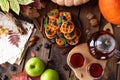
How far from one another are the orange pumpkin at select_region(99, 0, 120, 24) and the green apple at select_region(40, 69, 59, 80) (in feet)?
0.96

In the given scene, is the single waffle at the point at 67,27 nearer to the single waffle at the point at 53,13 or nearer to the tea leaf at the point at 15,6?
the single waffle at the point at 53,13

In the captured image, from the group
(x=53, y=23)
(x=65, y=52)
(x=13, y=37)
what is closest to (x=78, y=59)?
(x=65, y=52)

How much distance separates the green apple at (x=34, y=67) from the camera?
1.50 metres

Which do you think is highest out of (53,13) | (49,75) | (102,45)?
(53,13)

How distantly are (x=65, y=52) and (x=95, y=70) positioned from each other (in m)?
0.14

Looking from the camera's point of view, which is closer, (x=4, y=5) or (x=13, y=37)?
(x=4, y=5)

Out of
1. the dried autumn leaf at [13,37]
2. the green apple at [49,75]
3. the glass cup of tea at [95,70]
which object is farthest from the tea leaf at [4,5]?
the glass cup of tea at [95,70]

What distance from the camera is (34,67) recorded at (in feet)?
4.96

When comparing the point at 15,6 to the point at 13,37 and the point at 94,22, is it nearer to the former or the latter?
the point at 13,37

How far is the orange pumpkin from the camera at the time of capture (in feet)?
4.79

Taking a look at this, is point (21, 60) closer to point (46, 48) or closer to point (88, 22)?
point (46, 48)

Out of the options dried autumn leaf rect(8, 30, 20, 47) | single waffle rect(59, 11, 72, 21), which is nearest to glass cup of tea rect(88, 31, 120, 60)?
single waffle rect(59, 11, 72, 21)

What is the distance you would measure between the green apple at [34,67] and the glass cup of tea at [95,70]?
0.60 ft

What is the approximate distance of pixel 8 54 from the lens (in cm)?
157
